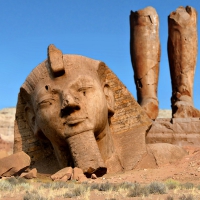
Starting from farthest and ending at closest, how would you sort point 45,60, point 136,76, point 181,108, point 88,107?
point 136,76
point 181,108
point 45,60
point 88,107

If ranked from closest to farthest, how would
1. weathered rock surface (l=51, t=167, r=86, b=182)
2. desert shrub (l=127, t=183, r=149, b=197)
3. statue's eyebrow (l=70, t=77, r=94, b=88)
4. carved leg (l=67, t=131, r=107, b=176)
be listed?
desert shrub (l=127, t=183, r=149, b=197) → weathered rock surface (l=51, t=167, r=86, b=182) → carved leg (l=67, t=131, r=107, b=176) → statue's eyebrow (l=70, t=77, r=94, b=88)

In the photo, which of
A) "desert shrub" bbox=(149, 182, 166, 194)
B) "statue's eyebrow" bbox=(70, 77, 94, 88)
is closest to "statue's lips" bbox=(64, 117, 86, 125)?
"statue's eyebrow" bbox=(70, 77, 94, 88)

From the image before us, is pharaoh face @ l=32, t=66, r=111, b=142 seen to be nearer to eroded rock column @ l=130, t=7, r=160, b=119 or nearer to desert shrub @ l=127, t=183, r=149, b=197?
desert shrub @ l=127, t=183, r=149, b=197

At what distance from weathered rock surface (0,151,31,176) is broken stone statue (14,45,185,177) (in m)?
0.61

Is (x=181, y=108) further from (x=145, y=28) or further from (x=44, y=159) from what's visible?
(x=44, y=159)

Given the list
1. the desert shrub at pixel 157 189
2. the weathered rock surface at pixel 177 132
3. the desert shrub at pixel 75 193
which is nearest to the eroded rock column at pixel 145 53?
the weathered rock surface at pixel 177 132

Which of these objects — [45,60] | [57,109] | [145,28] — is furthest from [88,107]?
[145,28]

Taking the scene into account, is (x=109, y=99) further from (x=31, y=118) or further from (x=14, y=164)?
(x=14, y=164)

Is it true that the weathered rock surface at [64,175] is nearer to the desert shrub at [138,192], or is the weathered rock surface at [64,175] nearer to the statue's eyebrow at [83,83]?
the statue's eyebrow at [83,83]

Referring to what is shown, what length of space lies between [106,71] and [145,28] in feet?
8.41

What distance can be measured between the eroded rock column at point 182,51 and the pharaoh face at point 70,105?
3193 mm

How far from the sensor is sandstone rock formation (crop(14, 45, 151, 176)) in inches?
310

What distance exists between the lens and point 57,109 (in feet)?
26.3

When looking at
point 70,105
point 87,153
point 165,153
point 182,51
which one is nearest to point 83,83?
point 70,105
